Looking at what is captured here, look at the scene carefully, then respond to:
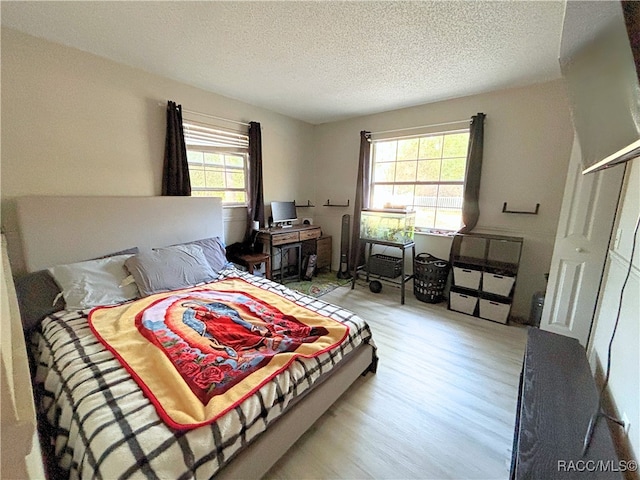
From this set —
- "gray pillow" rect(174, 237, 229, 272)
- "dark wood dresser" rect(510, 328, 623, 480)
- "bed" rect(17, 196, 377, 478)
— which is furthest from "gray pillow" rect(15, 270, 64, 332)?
"dark wood dresser" rect(510, 328, 623, 480)

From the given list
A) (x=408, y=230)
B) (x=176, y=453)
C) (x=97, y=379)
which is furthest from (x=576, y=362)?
(x=97, y=379)

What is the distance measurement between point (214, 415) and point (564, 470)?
120cm

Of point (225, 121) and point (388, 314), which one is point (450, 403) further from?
point (225, 121)

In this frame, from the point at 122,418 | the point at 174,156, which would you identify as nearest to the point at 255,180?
the point at 174,156

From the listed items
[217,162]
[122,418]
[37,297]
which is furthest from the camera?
[217,162]

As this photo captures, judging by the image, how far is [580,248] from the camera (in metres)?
1.99

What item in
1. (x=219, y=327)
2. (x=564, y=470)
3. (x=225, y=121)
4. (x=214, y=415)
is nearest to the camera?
(x=564, y=470)

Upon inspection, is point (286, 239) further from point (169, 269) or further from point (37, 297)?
point (37, 297)

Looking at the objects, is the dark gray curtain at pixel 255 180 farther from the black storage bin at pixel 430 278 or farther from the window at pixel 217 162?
the black storage bin at pixel 430 278

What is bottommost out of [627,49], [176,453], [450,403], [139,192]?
[450,403]

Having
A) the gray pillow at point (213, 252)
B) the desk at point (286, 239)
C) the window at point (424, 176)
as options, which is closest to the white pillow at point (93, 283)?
the gray pillow at point (213, 252)

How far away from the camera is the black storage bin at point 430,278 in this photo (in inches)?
122

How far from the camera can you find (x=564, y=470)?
32.8 inches

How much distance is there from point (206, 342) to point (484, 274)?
2.71 m
